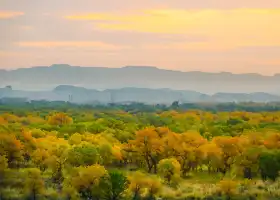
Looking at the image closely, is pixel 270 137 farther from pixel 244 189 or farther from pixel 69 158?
pixel 69 158

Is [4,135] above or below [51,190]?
above

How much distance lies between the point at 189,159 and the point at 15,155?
17.5 metres

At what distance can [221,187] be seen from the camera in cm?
4397

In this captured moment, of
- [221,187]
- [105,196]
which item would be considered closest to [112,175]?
[105,196]

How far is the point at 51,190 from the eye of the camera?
44656 mm

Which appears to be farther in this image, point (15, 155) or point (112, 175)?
point (15, 155)

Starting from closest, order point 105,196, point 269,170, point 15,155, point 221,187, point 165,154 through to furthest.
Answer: point 105,196 < point 221,187 < point 269,170 < point 15,155 < point 165,154

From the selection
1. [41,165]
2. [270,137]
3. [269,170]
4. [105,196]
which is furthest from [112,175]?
[270,137]

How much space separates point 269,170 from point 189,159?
32.4 ft

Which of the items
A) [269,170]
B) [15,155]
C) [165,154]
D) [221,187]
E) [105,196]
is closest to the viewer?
[105,196]

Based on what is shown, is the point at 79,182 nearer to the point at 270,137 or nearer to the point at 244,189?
the point at 244,189

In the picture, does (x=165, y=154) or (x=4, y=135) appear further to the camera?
(x=165, y=154)

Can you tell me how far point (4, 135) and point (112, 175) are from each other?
1748cm

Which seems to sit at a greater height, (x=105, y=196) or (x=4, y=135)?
(x=4, y=135)
